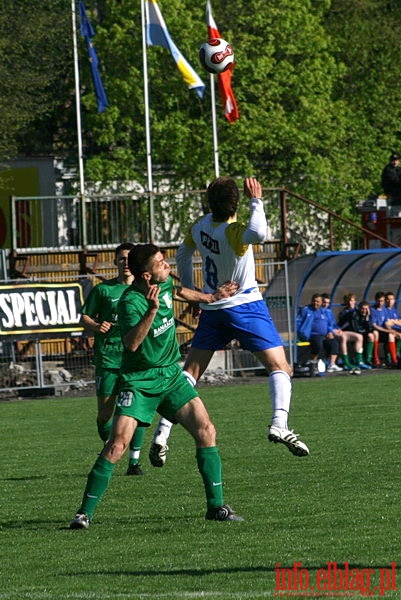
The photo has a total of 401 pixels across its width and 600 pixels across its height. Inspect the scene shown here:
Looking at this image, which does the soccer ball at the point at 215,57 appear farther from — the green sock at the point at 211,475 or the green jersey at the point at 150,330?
the green sock at the point at 211,475

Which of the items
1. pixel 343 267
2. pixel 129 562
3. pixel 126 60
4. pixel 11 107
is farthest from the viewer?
pixel 126 60

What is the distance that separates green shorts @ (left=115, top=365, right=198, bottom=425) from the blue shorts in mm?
1451

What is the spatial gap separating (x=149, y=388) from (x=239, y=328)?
1.74 m

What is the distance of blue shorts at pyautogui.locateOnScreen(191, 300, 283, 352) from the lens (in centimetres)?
1109

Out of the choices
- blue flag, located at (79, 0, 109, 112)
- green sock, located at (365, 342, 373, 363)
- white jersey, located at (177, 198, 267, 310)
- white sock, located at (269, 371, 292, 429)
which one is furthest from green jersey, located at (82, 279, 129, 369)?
blue flag, located at (79, 0, 109, 112)

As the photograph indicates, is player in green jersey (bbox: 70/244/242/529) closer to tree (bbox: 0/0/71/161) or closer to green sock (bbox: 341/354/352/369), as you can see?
green sock (bbox: 341/354/352/369)

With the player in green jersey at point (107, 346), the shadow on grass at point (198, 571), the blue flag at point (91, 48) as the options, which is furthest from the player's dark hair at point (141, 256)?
the blue flag at point (91, 48)

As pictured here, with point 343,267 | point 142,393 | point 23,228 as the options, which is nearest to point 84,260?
point 23,228

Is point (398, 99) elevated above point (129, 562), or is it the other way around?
point (398, 99)

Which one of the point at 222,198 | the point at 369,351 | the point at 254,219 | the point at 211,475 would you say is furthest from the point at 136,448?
the point at 369,351

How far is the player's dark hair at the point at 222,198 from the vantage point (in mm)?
10797

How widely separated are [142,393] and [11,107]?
30505 mm

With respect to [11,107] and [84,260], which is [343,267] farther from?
[11,107]

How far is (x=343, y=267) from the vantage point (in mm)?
29469
